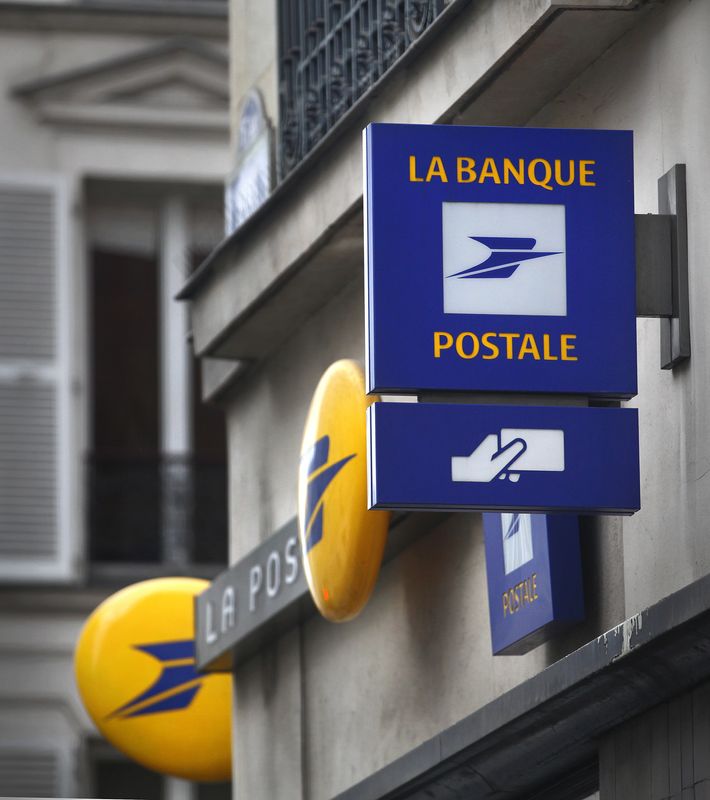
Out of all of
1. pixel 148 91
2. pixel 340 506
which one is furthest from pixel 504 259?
pixel 148 91

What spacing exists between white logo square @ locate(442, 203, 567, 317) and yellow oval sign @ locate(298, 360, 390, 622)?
7.28 feet

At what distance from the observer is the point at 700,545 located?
23.5 feet

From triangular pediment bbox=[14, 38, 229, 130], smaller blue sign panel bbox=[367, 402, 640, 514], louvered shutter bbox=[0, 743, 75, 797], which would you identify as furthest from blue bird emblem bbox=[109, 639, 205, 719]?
triangular pediment bbox=[14, 38, 229, 130]

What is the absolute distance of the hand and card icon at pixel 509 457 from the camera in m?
6.91

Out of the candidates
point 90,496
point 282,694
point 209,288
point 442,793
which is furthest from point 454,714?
point 90,496

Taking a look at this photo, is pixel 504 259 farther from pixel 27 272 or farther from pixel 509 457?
pixel 27 272

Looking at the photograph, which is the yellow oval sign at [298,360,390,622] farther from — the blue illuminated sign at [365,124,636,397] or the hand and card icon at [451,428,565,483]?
the hand and card icon at [451,428,565,483]

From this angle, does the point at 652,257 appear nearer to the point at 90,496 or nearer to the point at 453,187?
the point at 453,187

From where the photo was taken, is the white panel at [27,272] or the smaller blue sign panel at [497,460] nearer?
the smaller blue sign panel at [497,460]

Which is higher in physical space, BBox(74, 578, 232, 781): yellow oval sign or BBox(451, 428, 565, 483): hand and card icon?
BBox(451, 428, 565, 483): hand and card icon

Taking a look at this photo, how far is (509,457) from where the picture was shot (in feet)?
22.7

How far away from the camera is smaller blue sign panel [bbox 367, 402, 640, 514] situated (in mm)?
6906

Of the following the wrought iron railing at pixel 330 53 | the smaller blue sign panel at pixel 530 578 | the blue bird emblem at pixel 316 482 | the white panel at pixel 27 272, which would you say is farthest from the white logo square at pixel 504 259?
the white panel at pixel 27 272

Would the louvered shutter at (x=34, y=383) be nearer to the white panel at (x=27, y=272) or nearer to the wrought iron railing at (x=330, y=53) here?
the white panel at (x=27, y=272)
